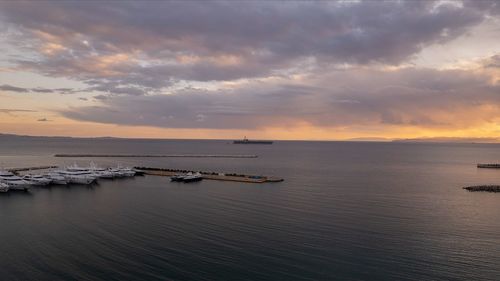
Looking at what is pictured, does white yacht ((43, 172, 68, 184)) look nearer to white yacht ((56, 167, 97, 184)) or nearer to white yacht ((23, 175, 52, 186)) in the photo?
white yacht ((56, 167, 97, 184))

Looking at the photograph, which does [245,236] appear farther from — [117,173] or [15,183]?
[117,173]

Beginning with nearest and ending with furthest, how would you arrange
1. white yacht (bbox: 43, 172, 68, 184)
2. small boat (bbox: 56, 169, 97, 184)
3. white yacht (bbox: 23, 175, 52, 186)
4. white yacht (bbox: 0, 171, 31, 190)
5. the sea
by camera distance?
the sea, white yacht (bbox: 0, 171, 31, 190), white yacht (bbox: 23, 175, 52, 186), white yacht (bbox: 43, 172, 68, 184), small boat (bbox: 56, 169, 97, 184)

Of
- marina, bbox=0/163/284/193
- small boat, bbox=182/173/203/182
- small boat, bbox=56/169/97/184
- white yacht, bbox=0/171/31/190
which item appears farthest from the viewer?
small boat, bbox=182/173/203/182

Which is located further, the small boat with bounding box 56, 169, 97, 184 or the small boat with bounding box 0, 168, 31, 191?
the small boat with bounding box 56, 169, 97, 184

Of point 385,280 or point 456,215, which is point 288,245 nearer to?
point 385,280

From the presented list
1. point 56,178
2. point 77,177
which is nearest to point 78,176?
point 77,177

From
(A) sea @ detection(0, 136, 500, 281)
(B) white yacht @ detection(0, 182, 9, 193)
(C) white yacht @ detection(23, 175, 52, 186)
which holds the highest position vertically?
(C) white yacht @ detection(23, 175, 52, 186)

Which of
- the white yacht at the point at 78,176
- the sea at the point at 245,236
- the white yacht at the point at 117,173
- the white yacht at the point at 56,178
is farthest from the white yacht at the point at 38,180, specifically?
the white yacht at the point at 117,173

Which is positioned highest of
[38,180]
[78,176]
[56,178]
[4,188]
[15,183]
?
[78,176]

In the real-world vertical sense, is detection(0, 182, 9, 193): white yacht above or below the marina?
below

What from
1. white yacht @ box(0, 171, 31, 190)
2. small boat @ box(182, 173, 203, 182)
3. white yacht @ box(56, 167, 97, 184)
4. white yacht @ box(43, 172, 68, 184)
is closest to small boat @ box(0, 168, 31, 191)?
white yacht @ box(0, 171, 31, 190)

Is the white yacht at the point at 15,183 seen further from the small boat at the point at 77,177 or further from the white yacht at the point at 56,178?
the small boat at the point at 77,177
